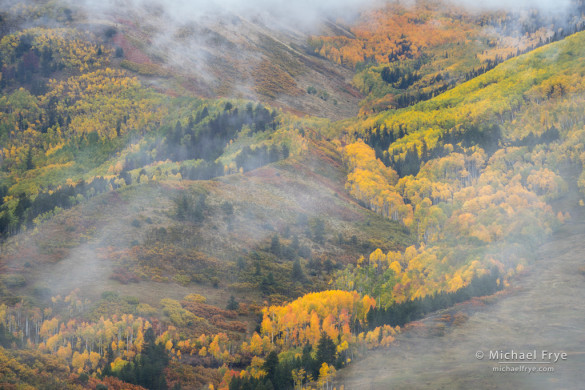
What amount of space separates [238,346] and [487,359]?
203ft

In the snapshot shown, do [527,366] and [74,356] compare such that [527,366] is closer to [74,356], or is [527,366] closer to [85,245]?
[74,356]

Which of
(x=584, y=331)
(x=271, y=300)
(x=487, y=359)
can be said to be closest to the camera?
(x=487, y=359)

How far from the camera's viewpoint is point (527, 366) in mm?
123250

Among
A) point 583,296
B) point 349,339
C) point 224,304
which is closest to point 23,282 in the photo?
point 224,304

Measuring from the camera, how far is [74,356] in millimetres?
130625

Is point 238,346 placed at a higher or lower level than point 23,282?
lower

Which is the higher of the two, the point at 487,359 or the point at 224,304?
the point at 224,304

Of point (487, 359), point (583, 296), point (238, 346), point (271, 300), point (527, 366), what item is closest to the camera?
point (527, 366)

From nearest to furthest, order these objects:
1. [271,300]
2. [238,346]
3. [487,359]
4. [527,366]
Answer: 1. [527,366]
2. [487,359]
3. [238,346]
4. [271,300]

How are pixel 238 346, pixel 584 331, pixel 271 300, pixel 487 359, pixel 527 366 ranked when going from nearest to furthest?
pixel 527 366
pixel 487 359
pixel 584 331
pixel 238 346
pixel 271 300

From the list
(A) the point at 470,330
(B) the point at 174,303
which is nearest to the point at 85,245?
(B) the point at 174,303

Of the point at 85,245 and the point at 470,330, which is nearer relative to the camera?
the point at 470,330

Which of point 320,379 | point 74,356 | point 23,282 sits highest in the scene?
point 23,282

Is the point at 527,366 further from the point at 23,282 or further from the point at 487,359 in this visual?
the point at 23,282
